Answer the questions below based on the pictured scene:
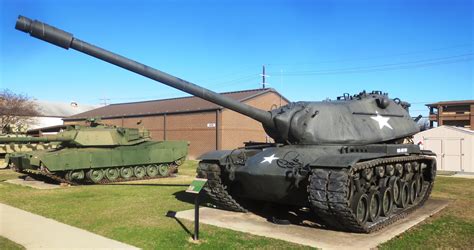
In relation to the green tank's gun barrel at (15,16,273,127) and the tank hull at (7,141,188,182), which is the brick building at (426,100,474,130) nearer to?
the tank hull at (7,141,188,182)

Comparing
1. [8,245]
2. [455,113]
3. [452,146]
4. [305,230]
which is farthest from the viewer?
[455,113]

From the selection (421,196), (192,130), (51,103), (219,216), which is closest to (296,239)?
(219,216)

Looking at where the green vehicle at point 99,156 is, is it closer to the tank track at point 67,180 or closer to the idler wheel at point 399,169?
the tank track at point 67,180

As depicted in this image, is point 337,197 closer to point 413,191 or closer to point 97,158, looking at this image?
point 413,191

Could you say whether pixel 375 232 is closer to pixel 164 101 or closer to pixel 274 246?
pixel 274 246

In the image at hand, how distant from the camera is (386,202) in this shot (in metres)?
9.52

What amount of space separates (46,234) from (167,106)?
104 ft

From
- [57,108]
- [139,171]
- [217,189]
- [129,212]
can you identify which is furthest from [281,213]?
[57,108]

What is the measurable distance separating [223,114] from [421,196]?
69.7 feet

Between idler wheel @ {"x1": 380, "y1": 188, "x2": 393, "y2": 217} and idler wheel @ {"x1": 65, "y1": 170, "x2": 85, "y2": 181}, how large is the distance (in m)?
11.5

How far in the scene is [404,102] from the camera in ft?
39.7

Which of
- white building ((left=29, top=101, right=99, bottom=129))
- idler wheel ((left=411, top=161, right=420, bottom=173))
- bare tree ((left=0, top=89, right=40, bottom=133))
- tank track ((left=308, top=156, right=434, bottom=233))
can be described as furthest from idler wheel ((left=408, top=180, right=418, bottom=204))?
white building ((left=29, top=101, right=99, bottom=129))

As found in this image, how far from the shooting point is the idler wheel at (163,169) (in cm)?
1954

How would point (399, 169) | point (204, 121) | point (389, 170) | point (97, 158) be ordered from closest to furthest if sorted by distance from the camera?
point (389, 170)
point (399, 169)
point (97, 158)
point (204, 121)
